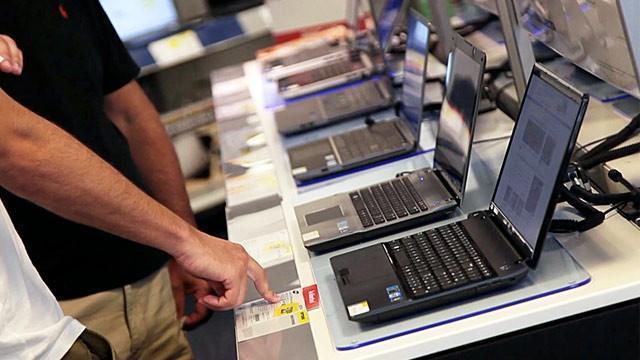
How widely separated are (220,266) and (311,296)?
0.17 meters

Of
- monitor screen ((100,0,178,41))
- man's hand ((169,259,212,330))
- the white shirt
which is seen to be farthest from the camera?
monitor screen ((100,0,178,41))

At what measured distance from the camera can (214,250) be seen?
126 cm

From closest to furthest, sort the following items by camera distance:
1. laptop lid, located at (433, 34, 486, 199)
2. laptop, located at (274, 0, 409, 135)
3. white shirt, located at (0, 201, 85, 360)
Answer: white shirt, located at (0, 201, 85, 360) → laptop lid, located at (433, 34, 486, 199) → laptop, located at (274, 0, 409, 135)

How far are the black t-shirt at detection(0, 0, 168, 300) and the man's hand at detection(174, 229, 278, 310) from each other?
1.40ft

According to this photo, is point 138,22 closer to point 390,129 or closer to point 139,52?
point 139,52

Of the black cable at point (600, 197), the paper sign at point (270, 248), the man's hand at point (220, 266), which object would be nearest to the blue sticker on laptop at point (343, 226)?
the paper sign at point (270, 248)

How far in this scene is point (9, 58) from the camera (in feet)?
4.01

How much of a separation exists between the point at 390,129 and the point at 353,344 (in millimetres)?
888

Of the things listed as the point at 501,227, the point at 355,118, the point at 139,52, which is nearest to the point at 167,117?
the point at 139,52

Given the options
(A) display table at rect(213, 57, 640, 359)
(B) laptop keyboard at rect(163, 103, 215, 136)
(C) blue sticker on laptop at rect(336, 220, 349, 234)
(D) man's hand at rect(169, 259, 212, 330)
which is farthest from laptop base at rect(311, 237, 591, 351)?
(B) laptop keyboard at rect(163, 103, 215, 136)

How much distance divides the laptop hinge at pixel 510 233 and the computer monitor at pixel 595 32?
12.8 inches

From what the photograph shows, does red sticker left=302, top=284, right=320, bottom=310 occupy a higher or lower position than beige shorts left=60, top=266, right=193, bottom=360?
higher

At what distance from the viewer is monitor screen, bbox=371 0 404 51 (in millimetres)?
2400

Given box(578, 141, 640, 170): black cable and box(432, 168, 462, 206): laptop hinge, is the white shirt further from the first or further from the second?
box(578, 141, 640, 170): black cable
